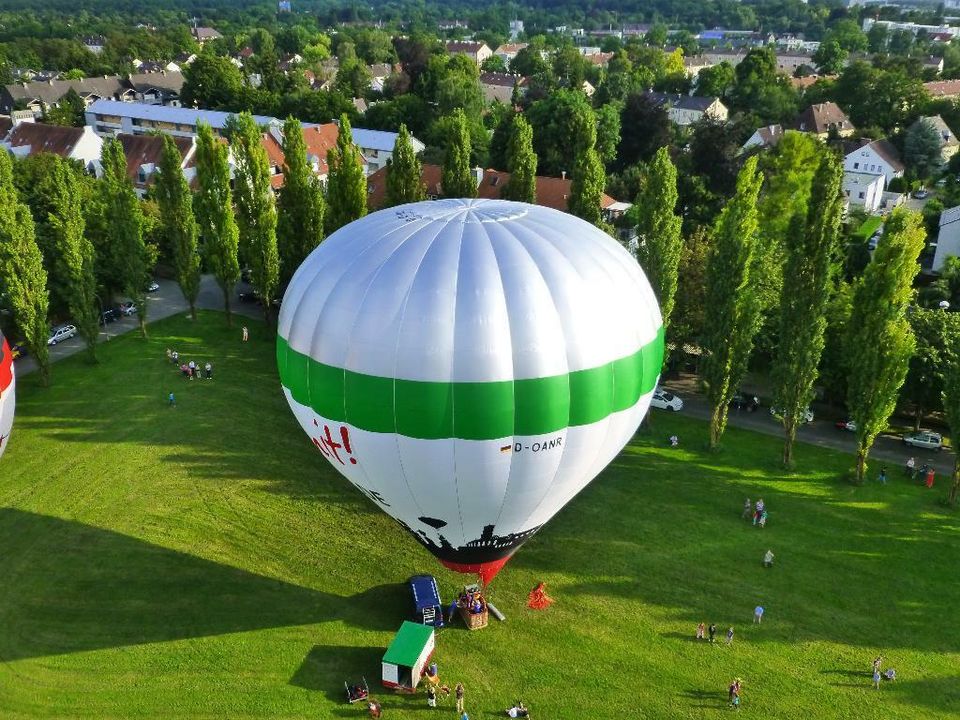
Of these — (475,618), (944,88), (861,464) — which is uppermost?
(944,88)

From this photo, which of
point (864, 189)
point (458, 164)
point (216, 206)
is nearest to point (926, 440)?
point (458, 164)

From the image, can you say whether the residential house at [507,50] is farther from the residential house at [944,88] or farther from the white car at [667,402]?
the white car at [667,402]

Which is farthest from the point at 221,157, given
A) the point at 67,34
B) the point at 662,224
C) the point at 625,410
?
the point at 67,34

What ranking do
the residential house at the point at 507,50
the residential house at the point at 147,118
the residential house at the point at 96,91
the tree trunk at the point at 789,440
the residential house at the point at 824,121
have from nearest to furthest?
the tree trunk at the point at 789,440
the residential house at the point at 824,121
the residential house at the point at 147,118
the residential house at the point at 96,91
the residential house at the point at 507,50

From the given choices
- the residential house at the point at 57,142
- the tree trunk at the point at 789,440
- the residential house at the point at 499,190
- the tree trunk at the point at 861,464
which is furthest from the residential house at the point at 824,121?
the residential house at the point at 57,142

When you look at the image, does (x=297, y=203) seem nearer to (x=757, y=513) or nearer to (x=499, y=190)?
(x=499, y=190)

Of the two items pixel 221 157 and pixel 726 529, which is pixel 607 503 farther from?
pixel 221 157

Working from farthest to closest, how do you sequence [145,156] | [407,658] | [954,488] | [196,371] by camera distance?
1. [145,156]
2. [196,371]
3. [954,488]
4. [407,658]
